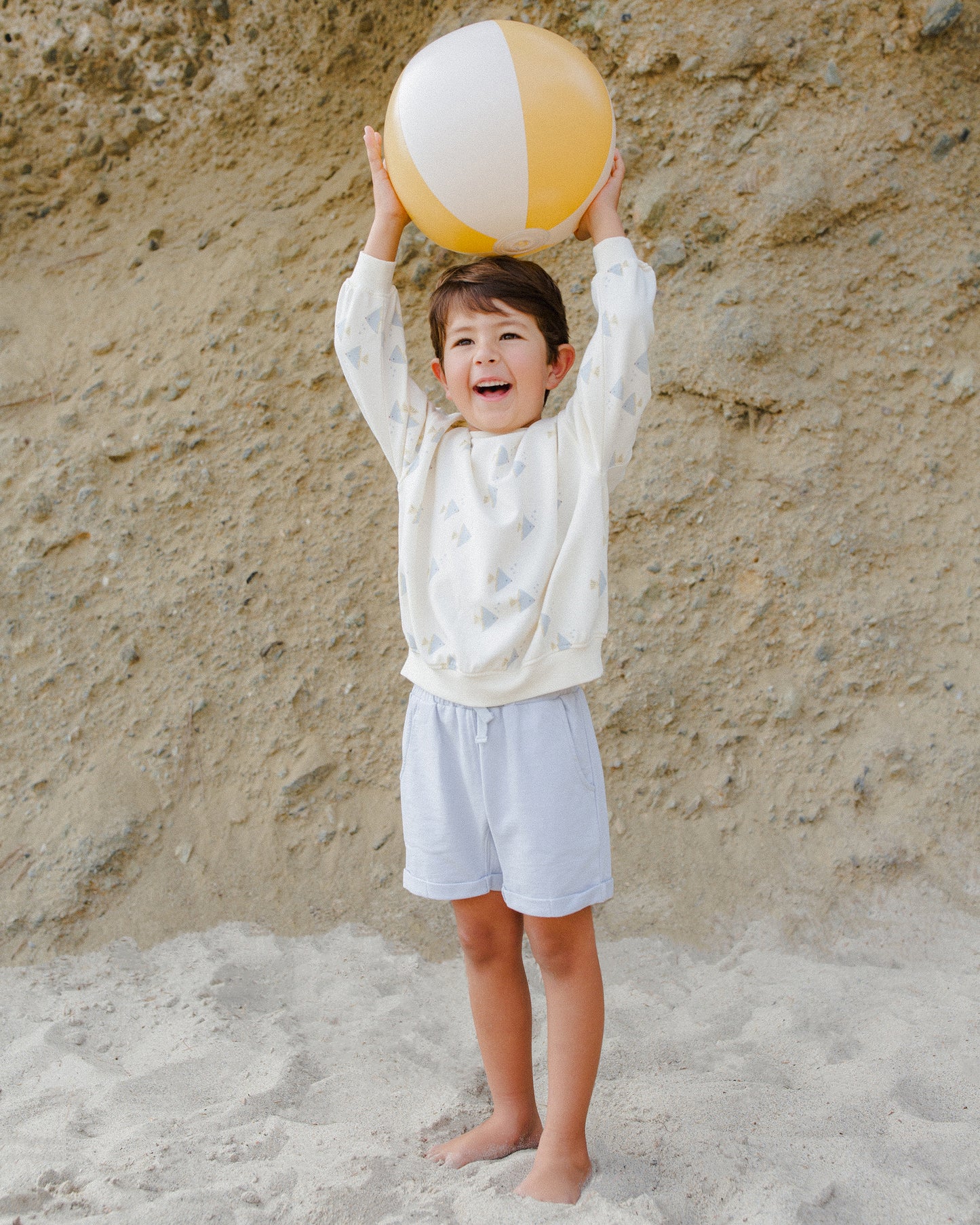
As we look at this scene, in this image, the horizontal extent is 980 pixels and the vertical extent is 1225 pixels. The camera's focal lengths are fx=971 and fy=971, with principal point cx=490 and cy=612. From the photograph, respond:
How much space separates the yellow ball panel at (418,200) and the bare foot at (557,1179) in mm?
1638

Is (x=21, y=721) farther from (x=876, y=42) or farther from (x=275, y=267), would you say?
(x=876, y=42)

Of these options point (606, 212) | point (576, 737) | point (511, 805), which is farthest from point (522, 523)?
point (606, 212)

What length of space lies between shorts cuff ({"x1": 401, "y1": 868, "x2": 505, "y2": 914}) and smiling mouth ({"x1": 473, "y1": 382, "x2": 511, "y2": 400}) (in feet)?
2.91

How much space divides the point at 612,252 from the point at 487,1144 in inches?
65.7

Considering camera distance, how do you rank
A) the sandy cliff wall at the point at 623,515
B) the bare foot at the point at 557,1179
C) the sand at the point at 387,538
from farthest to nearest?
the sandy cliff wall at the point at 623,515 < the sand at the point at 387,538 < the bare foot at the point at 557,1179

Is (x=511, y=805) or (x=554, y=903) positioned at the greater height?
(x=511, y=805)

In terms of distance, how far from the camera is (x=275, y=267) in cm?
335

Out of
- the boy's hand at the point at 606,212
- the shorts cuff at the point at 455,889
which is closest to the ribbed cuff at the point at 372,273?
the boy's hand at the point at 606,212

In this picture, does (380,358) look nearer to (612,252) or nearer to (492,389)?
(492,389)

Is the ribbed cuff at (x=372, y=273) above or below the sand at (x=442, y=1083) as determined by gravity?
above

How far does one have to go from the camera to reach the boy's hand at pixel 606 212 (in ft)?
5.95

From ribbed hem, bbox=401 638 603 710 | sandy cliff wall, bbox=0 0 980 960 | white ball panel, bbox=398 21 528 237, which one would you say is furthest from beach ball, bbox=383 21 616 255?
sandy cliff wall, bbox=0 0 980 960

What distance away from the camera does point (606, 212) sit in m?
1.83

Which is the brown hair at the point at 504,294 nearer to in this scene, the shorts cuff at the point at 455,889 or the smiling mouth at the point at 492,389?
the smiling mouth at the point at 492,389
